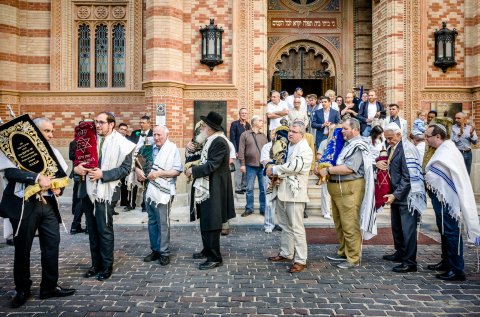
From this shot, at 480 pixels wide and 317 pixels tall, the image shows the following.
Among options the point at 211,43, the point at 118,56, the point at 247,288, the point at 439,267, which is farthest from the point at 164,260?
the point at 118,56

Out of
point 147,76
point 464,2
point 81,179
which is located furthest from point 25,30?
point 464,2

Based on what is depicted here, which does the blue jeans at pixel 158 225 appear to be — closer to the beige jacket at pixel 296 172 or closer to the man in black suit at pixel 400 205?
the beige jacket at pixel 296 172

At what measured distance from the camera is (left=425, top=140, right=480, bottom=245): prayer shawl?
5438 mm

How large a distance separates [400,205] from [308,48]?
10.4 meters

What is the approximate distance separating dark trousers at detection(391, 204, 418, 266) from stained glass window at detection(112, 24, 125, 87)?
1040 cm

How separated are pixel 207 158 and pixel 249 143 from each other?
354 cm

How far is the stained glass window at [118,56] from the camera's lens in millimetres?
13719

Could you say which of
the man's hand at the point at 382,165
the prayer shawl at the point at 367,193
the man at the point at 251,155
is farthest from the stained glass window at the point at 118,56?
the man's hand at the point at 382,165

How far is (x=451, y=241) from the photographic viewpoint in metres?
5.58

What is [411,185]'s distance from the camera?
6.09 m

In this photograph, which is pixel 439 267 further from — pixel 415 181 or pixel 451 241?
pixel 415 181

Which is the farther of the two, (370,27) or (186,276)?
(370,27)

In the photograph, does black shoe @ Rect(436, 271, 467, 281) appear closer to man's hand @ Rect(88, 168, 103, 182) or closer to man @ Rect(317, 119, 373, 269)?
man @ Rect(317, 119, 373, 269)

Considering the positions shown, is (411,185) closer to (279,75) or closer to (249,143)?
(249,143)
